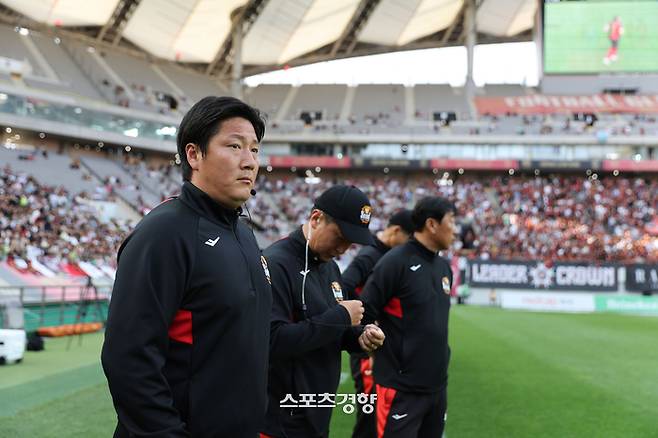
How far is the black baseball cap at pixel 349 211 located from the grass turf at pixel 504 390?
4186mm

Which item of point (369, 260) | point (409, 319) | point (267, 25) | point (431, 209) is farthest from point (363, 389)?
point (267, 25)

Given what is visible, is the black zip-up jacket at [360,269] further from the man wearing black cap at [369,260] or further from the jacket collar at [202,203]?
the jacket collar at [202,203]

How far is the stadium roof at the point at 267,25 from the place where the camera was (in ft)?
170

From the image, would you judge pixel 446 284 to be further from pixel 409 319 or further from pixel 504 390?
pixel 504 390

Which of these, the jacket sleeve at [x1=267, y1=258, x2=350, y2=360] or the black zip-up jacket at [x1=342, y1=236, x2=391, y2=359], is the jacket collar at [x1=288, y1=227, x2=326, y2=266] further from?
the black zip-up jacket at [x1=342, y1=236, x2=391, y2=359]

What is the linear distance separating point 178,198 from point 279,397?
1.37 meters

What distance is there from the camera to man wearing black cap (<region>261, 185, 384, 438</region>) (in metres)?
3.23

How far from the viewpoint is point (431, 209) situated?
4898 millimetres

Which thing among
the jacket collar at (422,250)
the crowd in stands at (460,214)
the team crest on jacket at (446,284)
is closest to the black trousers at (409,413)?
the team crest on jacket at (446,284)

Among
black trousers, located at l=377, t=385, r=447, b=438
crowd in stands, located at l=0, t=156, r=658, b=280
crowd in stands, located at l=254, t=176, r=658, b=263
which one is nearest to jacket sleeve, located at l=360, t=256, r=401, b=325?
black trousers, located at l=377, t=385, r=447, b=438

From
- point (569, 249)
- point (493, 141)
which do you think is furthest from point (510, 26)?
point (569, 249)

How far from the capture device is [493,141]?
5334cm

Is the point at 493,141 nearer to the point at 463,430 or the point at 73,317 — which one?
the point at 73,317

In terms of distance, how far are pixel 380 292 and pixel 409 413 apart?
2.67 ft
